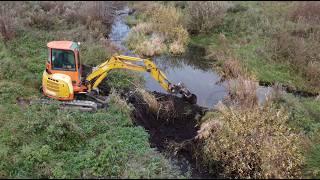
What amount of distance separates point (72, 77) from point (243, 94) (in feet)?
18.5

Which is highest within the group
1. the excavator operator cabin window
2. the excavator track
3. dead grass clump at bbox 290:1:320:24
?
dead grass clump at bbox 290:1:320:24

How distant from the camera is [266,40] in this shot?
63.6 ft

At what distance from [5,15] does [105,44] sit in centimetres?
483

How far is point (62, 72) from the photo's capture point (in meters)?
13.2

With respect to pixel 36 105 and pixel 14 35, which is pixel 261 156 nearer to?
pixel 36 105

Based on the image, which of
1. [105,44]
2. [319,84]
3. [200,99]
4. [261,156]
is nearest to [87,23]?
[105,44]

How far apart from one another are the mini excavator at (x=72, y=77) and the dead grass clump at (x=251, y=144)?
2751 mm

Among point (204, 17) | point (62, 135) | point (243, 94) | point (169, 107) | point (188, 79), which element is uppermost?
point (204, 17)

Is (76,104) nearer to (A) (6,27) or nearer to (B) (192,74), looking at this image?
(B) (192,74)

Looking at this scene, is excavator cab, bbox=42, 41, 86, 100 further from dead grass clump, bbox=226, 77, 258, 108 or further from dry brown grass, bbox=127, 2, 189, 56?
dry brown grass, bbox=127, 2, 189, 56

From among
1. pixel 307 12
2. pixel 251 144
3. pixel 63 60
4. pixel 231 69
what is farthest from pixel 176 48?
pixel 251 144

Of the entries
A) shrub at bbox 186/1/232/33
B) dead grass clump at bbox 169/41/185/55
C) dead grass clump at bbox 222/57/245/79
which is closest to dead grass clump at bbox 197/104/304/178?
dead grass clump at bbox 222/57/245/79

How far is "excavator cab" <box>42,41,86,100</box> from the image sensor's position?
1290 cm

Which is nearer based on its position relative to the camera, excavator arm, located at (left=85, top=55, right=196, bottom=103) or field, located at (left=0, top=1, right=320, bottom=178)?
field, located at (left=0, top=1, right=320, bottom=178)
